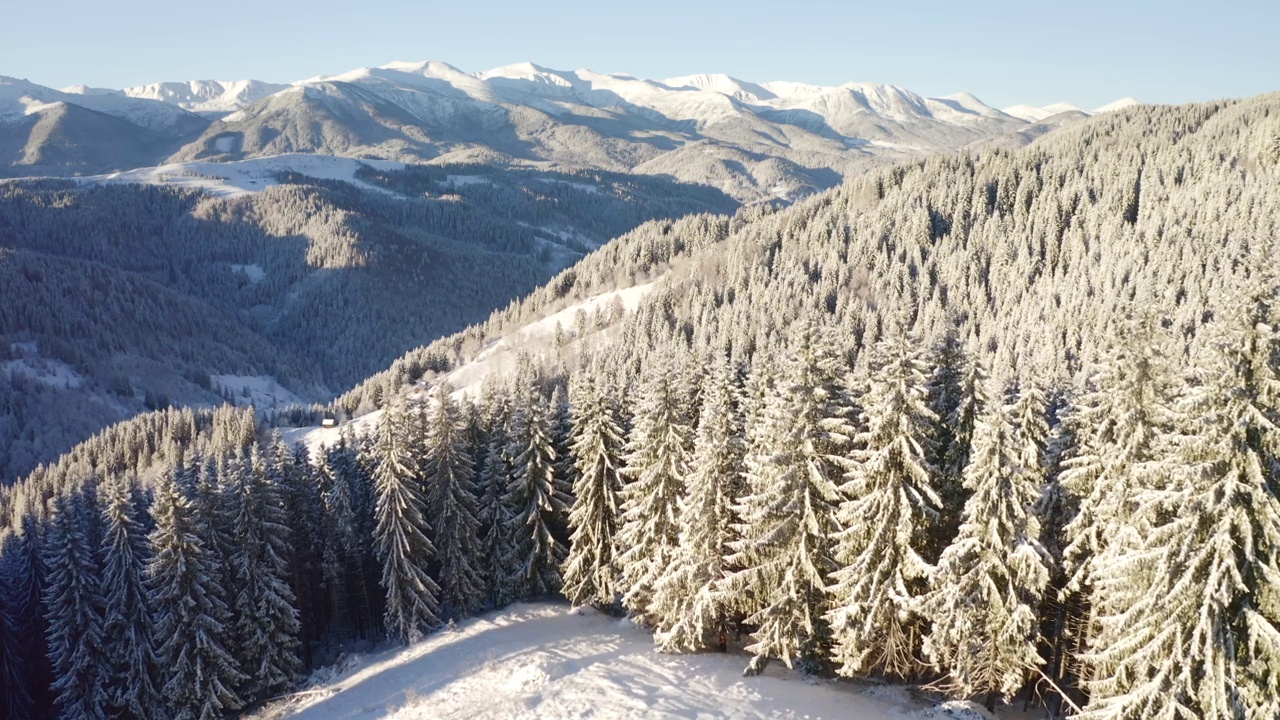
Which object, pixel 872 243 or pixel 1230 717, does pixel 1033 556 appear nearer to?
pixel 1230 717

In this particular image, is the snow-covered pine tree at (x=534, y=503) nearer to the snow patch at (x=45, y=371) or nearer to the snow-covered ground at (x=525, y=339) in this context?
the snow-covered ground at (x=525, y=339)

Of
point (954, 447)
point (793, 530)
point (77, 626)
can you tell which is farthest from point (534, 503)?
point (77, 626)

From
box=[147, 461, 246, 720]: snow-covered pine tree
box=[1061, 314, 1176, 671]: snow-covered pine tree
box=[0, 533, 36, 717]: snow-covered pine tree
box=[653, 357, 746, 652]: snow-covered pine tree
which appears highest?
box=[1061, 314, 1176, 671]: snow-covered pine tree

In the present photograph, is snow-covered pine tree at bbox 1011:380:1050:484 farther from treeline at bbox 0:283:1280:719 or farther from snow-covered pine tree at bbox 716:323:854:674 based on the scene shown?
snow-covered pine tree at bbox 716:323:854:674

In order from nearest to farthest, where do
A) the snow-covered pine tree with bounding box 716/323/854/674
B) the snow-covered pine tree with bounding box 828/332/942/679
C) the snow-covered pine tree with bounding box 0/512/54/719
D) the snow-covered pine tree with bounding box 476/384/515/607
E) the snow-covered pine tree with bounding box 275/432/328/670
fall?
the snow-covered pine tree with bounding box 828/332/942/679 < the snow-covered pine tree with bounding box 716/323/854/674 < the snow-covered pine tree with bounding box 476/384/515/607 < the snow-covered pine tree with bounding box 275/432/328/670 < the snow-covered pine tree with bounding box 0/512/54/719

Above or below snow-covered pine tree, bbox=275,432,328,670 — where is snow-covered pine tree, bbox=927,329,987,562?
above

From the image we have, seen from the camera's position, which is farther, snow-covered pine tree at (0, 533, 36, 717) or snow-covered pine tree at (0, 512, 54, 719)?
snow-covered pine tree at (0, 512, 54, 719)

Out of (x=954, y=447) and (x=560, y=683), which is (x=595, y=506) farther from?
(x=954, y=447)

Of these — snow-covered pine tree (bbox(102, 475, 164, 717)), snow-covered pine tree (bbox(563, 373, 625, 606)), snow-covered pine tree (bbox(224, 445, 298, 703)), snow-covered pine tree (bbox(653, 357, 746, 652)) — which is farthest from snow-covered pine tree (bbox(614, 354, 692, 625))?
snow-covered pine tree (bbox(102, 475, 164, 717))
